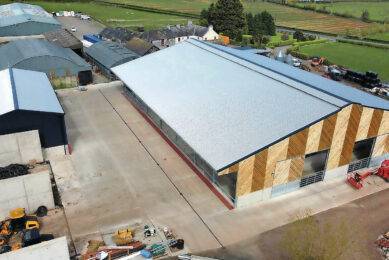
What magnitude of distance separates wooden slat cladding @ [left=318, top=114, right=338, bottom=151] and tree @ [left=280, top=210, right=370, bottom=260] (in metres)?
5.33

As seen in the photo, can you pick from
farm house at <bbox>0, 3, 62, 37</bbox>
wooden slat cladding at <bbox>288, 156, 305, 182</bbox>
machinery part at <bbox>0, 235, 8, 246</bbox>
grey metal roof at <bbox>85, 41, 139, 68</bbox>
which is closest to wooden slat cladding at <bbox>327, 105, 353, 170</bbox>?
wooden slat cladding at <bbox>288, 156, 305, 182</bbox>

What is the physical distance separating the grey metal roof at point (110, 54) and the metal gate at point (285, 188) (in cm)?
3538

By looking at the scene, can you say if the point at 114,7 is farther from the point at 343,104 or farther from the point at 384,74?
the point at 343,104

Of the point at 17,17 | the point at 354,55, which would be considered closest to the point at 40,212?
the point at 17,17

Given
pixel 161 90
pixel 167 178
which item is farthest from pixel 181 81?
pixel 167 178

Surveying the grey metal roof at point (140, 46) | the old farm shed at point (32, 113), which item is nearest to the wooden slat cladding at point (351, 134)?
the old farm shed at point (32, 113)

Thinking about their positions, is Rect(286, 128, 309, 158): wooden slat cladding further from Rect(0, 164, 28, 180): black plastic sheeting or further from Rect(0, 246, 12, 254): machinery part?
Rect(0, 164, 28, 180): black plastic sheeting

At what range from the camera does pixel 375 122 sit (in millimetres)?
27953

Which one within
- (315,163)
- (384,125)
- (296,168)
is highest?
(384,125)

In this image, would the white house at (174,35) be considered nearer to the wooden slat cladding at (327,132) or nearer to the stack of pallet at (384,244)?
the wooden slat cladding at (327,132)

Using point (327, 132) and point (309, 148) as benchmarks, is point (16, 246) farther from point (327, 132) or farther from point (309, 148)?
point (327, 132)

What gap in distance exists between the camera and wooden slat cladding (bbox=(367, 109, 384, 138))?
27562 millimetres

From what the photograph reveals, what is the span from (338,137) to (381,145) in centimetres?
614

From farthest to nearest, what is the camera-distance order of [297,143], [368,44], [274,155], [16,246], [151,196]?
[368,44] < [151,196] < [297,143] < [274,155] < [16,246]
